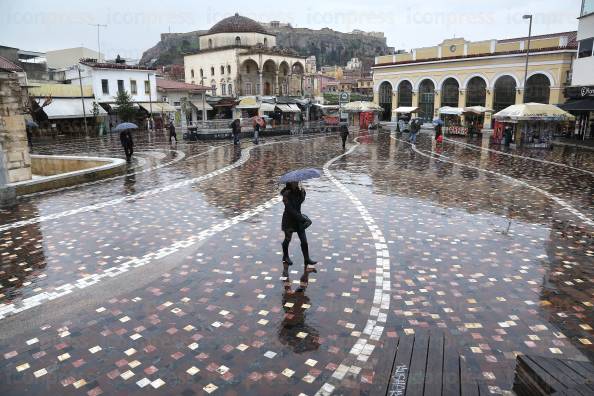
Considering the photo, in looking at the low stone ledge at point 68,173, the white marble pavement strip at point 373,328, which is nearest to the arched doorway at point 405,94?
the low stone ledge at point 68,173

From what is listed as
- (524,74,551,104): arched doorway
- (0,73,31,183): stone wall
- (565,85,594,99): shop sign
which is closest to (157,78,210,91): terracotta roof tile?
(524,74,551,104): arched doorway

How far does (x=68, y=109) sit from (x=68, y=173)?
2815 centimetres

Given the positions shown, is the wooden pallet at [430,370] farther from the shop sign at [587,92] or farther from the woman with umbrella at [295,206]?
the shop sign at [587,92]

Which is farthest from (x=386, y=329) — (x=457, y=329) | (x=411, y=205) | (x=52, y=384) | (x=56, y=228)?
(x=56, y=228)

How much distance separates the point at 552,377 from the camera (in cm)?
400

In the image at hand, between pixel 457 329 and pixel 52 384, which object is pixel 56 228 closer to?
pixel 52 384

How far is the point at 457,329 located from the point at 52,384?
4726 mm

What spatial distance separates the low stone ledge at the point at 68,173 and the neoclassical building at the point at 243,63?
4170cm

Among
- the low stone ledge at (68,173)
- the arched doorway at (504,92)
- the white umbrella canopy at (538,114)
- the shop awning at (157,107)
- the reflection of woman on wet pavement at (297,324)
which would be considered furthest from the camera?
the shop awning at (157,107)

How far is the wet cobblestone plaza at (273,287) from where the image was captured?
16.6ft

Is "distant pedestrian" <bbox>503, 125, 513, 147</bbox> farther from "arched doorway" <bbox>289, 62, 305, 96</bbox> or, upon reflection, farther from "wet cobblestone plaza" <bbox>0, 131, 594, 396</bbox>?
"arched doorway" <bbox>289, 62, 305, 96</bbox>

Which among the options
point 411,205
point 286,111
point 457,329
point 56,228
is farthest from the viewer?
point 286,111

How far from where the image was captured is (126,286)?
719cm

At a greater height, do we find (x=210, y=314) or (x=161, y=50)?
(x=161, y=50)
